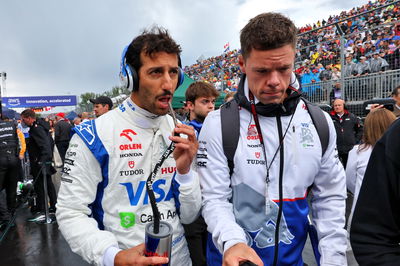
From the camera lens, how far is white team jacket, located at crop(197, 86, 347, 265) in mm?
1347

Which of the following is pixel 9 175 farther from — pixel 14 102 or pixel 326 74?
pixel 14 102

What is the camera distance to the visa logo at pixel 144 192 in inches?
56.3

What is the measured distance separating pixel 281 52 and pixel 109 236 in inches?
42.9

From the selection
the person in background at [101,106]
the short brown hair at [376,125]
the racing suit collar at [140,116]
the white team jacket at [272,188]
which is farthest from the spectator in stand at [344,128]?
the racing suit collar at [140,116]

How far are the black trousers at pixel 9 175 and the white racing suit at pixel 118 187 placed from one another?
15.0 ft

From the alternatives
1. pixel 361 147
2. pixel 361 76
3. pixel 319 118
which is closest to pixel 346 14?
pixel 361 76

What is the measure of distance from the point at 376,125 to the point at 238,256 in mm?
2867

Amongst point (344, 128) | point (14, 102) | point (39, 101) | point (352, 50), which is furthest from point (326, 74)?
point (14, 102)

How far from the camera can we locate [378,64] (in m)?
7.82

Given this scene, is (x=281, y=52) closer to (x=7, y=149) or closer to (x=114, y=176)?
(x=114, y=176)

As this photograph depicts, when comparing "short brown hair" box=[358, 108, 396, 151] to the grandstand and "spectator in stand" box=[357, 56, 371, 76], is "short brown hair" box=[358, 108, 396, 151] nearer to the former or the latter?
the grandstand

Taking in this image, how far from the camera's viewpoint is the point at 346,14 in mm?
21016

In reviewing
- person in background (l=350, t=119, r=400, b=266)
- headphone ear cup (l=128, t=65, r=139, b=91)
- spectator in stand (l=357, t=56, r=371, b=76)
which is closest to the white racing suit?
headphone ear cup (l=128, t=65, r=139, b=91)

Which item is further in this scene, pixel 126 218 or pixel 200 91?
pixel 200 91
